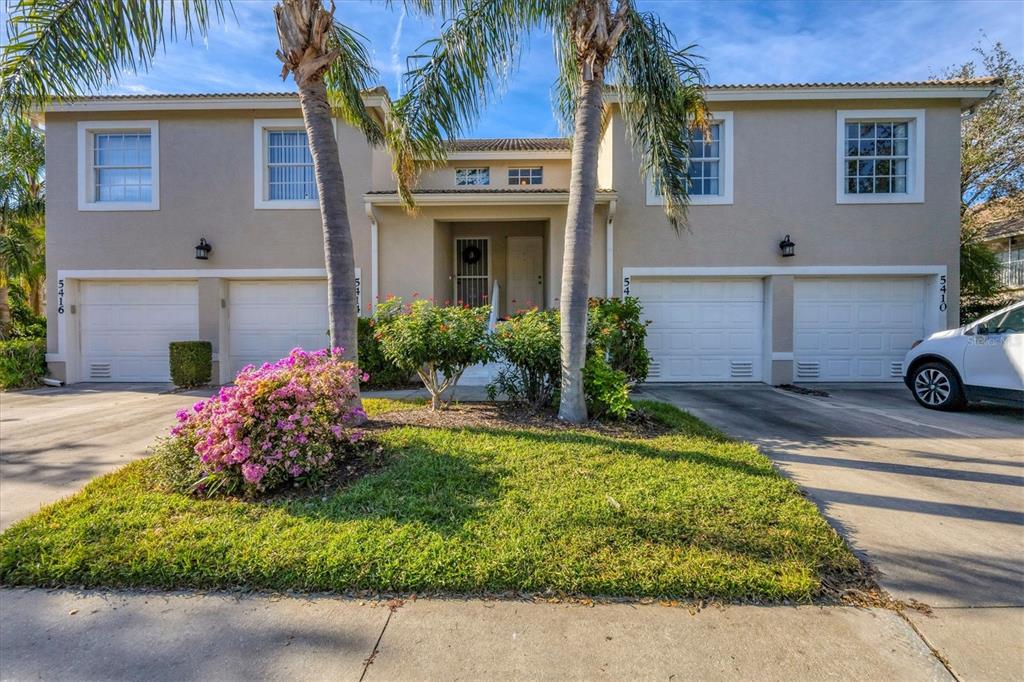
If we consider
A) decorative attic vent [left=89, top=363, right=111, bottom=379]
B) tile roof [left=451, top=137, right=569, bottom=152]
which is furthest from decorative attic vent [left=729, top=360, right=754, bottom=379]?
decorative attic vent [left=89, top=363, right=111, bottom=379]

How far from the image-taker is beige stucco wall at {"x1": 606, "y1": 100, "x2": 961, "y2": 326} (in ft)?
30.9

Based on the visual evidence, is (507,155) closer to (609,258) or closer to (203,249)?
(609,258)

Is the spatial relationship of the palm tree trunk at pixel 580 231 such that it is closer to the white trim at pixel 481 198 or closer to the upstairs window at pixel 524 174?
the white trim at pixel 481 198

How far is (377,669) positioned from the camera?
2066 mm

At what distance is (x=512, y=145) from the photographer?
521 inches

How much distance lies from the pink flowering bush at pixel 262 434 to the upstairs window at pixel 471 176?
32.0 ft

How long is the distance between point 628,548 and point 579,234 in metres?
3.48

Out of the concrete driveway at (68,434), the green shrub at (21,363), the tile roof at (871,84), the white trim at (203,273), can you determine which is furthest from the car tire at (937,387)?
the green shrub at (21,363)

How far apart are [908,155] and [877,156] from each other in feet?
2.00

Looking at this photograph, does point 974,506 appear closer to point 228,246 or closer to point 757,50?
point 757,50

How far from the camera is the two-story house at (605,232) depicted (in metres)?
9.46

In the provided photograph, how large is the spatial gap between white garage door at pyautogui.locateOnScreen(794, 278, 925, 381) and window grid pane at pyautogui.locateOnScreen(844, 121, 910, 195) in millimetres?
1931

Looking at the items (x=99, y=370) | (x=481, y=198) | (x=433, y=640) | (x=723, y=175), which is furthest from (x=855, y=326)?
(x=99, y=370)

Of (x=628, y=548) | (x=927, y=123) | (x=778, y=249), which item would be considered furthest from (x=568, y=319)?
(x=927, y=123)
